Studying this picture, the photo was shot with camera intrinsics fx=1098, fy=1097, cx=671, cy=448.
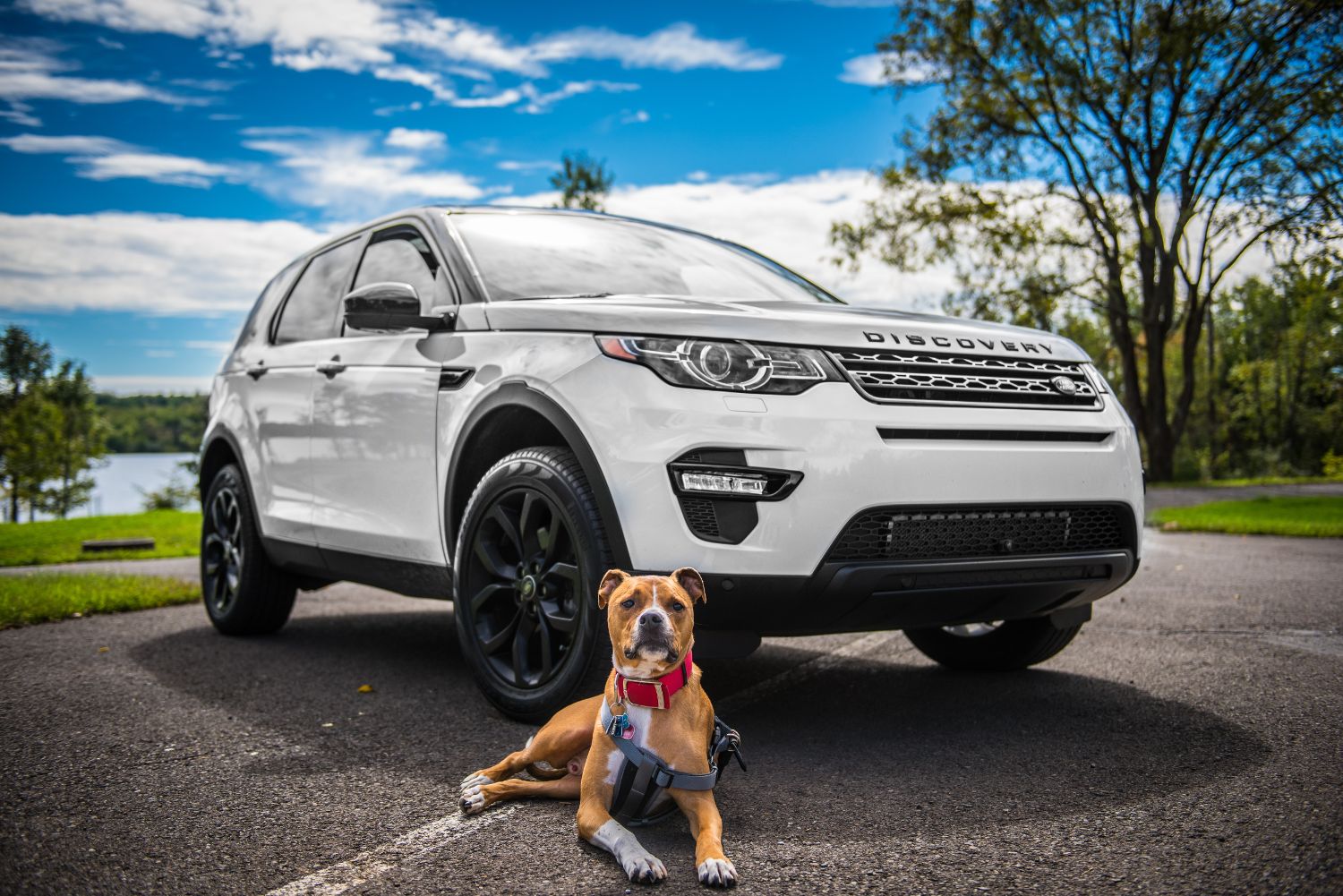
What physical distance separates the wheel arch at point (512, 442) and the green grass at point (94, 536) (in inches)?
363

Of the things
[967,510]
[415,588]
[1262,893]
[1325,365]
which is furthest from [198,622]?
[1325,365]

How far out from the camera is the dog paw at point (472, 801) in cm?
296

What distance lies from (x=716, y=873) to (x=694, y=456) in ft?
3.98

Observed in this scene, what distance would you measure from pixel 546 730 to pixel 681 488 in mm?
786

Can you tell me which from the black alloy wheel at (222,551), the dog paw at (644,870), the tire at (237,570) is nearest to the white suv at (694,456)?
the dog paw at (644,870)

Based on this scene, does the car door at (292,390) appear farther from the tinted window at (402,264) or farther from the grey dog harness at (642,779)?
the grey dog harness at (642,779)

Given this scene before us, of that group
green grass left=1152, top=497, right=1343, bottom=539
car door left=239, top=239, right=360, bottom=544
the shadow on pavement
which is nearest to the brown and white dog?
the shadow on pavement

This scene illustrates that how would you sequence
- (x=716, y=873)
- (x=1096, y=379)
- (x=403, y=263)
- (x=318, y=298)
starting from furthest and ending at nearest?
(x=318, y=298)
(x=403, y=263)
(x=1096, y=379)
(x=716, y=873)

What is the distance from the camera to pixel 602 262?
4.52 meters

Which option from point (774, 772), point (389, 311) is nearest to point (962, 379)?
point (774, 772)

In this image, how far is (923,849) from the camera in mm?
2666

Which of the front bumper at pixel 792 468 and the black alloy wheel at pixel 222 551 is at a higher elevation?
the front bumper at pixel 792 468

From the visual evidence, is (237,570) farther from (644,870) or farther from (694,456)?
(644,870)

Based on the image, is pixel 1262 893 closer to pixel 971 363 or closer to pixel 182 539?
pixel 971 363
